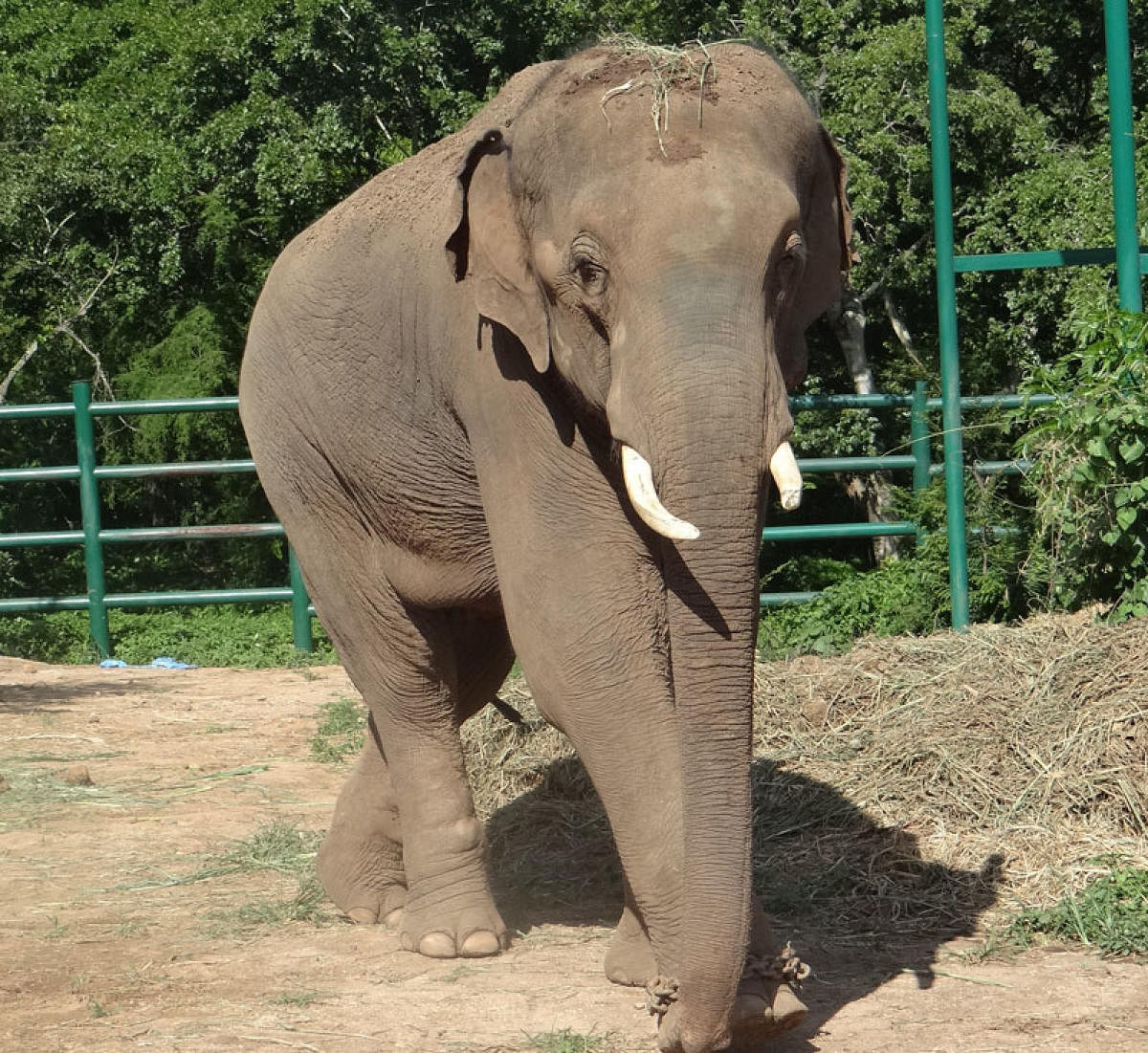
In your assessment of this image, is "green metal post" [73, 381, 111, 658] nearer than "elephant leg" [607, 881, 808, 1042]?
No

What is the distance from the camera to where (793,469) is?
11.9 feet

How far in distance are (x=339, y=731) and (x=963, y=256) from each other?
4105mm

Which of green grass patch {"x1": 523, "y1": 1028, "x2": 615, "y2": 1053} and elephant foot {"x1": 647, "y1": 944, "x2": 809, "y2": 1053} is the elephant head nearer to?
elephant foot {"x1": 647, "y1": 944, "x2": 809, "y2": 1053}

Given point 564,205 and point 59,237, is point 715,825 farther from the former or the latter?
point 59,237

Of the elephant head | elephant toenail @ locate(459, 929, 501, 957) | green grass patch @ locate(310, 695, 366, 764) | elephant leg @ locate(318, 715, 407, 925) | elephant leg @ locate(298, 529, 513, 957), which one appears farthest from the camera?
green grass patch @ locate(310, 695, 366, 764)

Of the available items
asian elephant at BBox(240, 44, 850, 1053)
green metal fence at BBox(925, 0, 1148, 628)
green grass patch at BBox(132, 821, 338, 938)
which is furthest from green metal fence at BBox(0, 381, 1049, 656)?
asian elephant at BBox(240, 44, 850, 1053)

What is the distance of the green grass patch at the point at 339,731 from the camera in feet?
28.0

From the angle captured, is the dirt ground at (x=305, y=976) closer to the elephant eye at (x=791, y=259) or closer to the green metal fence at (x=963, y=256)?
the elephant eye at (x=791, y=259)

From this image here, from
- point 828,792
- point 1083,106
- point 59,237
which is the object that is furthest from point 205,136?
point 828,792

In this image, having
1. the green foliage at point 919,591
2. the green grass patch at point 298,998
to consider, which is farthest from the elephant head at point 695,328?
the green foliage at point 919,591

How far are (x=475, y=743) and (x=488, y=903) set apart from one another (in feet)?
7.21

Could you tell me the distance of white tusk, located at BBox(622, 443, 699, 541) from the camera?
3551 millimetres

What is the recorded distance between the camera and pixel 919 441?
11.4m

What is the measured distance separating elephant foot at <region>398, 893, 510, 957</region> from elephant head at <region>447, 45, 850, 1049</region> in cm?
144
